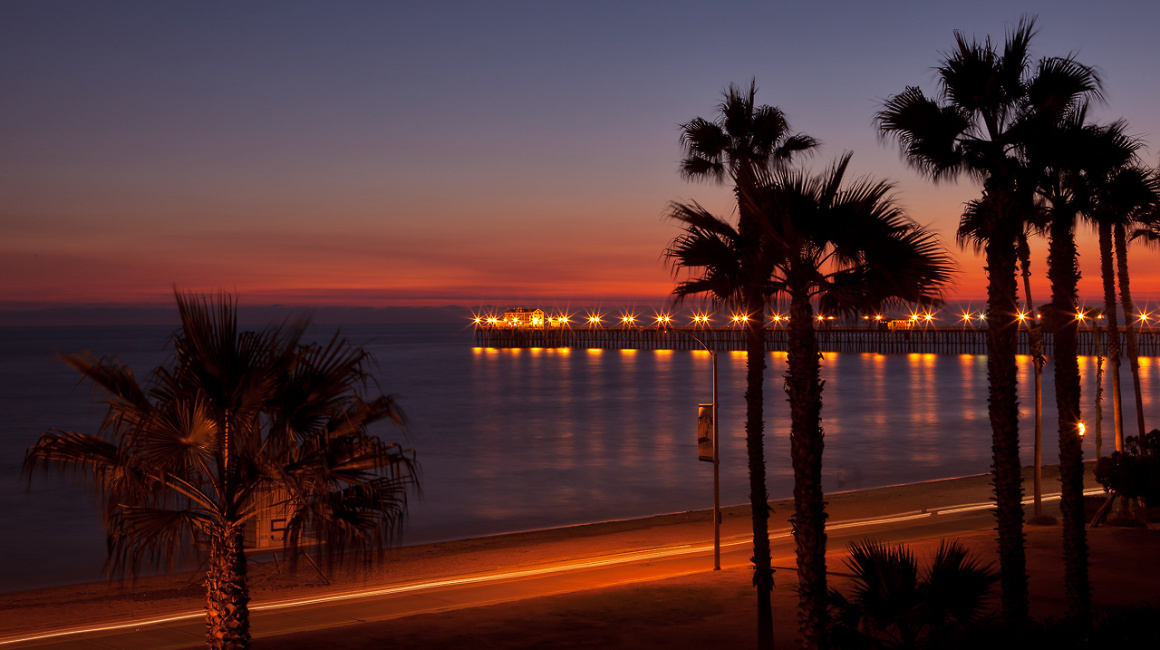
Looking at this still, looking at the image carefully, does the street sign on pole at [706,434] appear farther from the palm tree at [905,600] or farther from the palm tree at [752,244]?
the palm tree at [905,600]

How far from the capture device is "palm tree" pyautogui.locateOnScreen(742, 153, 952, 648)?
826 cm

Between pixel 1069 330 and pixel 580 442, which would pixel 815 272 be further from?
pixel 580 442

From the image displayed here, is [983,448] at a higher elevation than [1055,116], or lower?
lower

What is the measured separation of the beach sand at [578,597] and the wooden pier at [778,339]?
93656mm

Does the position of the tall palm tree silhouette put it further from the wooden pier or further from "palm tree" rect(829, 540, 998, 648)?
the wooden pier

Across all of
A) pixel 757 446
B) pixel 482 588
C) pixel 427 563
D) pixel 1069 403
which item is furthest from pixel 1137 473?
pixel 427 563

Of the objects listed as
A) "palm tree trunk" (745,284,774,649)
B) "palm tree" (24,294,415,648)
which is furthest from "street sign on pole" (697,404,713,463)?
"palm tree" (24,294,415,648)

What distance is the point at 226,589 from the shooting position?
7.38m

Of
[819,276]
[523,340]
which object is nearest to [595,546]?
[819,276]

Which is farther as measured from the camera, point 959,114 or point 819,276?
point 959,114

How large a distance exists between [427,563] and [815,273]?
12879mm

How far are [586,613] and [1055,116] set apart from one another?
811 centimetres

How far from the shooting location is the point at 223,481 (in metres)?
7.23

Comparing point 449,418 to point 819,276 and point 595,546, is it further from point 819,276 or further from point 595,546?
point 819,276
